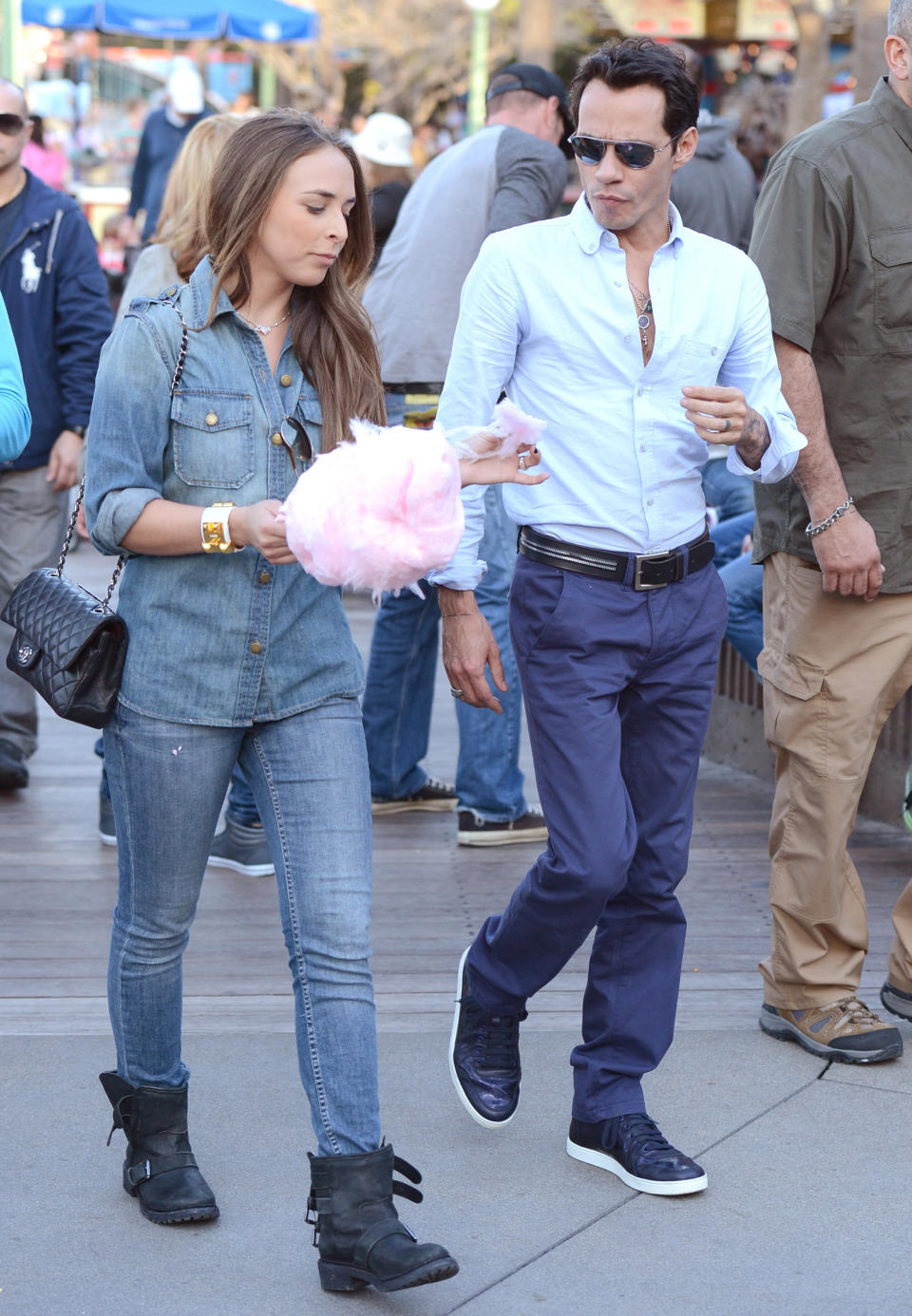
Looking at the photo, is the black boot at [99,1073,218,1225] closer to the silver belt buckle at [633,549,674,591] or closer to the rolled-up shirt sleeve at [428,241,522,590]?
the rolled-up shirt sleeve at [428,241,522,590]

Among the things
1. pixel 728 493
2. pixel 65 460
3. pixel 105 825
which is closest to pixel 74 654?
pixel 105 825

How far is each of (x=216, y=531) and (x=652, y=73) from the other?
1249 millimetres

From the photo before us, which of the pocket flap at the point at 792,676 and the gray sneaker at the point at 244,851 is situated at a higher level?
the pocket flap at the point at 792,676

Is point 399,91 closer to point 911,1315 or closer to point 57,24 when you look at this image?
point 57,24

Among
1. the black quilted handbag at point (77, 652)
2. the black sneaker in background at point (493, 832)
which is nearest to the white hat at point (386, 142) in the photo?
the black sneaker in background at point (493, 832)

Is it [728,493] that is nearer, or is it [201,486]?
[201,486]

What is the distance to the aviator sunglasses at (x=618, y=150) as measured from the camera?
3.34 meters

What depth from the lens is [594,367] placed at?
3406mm

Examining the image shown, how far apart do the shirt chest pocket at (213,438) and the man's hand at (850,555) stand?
153cm

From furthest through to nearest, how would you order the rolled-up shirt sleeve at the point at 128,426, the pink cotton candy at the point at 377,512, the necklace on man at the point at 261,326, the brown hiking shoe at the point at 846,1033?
the brown hiking shoe at the point at 846,1033, the necklace on man at the point at 261,326, the rolled-up shirt sleeve at the point at 128,426, the pink cotton candy at the point at 377,512

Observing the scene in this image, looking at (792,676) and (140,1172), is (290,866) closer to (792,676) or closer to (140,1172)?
(140,1172)

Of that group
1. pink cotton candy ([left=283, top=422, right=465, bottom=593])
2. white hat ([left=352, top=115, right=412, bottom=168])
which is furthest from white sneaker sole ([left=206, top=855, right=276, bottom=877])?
white hat ([left=352, top=115, right=412, bottom=168])

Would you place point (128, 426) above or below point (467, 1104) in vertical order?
above

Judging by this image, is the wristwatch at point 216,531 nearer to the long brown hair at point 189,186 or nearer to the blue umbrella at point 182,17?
the long brown hair at point 189,186
